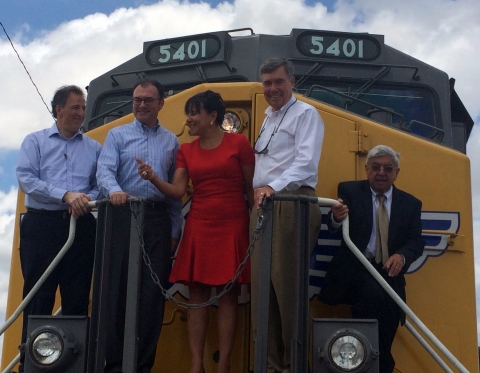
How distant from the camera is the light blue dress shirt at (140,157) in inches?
150

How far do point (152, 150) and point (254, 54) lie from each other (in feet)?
7.16

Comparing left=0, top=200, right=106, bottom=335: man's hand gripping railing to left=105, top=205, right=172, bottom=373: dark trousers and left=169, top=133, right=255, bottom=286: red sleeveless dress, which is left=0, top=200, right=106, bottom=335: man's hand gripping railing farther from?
left=169, top=133, right=255, bottom=286: red sleeveless dress

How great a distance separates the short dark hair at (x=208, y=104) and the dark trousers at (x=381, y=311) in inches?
44.9

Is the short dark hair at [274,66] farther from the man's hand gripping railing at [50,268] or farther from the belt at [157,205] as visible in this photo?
the man's hand gripping railing at [50,268]

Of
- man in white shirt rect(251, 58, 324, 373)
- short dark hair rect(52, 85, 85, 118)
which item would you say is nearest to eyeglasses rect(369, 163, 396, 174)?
man in white shirt rect(251, 58, 324, 373)

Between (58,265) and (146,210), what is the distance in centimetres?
58

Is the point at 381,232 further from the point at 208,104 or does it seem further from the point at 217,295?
the point at 208,104

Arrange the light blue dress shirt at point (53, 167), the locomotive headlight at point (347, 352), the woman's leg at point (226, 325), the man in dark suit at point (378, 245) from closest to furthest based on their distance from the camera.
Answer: the locomotive headlight at point (347, 352), the woman's leg at point (226, 325), the man in dark suit at point (378, 245), the light blue dress shirt at point (53, 167)

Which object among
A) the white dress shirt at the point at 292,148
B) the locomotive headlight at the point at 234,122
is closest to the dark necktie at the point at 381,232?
the white dress shirt at the point at 292,148

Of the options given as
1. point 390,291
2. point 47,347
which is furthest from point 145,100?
point 390,291

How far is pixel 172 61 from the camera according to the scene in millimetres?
6035

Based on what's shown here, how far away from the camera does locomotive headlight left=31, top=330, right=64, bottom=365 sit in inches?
130

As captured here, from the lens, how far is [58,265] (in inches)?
151

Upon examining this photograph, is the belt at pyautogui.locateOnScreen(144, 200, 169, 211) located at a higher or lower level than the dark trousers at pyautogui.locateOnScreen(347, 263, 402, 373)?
higher
